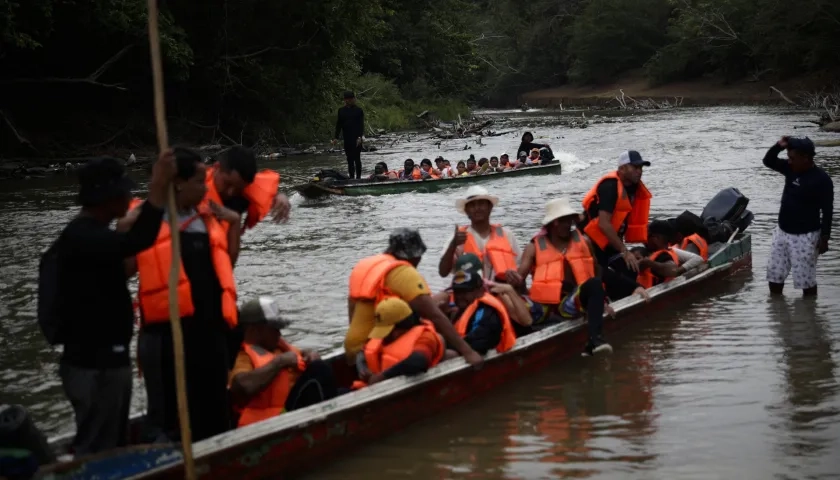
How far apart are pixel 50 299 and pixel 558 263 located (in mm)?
4302

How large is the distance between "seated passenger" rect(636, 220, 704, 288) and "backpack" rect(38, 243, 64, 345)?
19.7 ft

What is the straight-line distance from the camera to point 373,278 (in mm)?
6414

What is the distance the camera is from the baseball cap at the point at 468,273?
7371mm

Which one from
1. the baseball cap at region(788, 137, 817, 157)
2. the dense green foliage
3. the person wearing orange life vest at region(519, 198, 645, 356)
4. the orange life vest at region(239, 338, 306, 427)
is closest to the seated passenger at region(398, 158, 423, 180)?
the dense green foliage

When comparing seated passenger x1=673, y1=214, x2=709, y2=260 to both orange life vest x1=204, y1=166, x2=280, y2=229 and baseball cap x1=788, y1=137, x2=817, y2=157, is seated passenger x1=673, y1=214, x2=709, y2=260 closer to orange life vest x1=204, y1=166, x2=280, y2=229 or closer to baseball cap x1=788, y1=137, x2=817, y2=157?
baseball cap x1=788, y1=137, x2=817, y2=157

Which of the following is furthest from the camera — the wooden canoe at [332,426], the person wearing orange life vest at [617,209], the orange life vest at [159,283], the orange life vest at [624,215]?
the orange life vest at [624,215]

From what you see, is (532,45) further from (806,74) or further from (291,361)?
(291,361)

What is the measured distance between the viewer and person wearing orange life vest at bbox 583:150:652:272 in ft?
29.6

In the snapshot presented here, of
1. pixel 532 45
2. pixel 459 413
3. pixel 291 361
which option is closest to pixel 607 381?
pixel 459 413

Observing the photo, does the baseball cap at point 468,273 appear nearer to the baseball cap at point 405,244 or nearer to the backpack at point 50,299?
the baseball cap at point 405,244

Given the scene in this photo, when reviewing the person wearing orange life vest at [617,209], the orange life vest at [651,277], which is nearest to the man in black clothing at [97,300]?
the person wearing orange life vest at [617,209]

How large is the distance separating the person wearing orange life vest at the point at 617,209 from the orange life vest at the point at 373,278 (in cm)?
303

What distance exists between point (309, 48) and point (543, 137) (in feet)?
32.2

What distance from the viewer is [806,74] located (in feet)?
177
